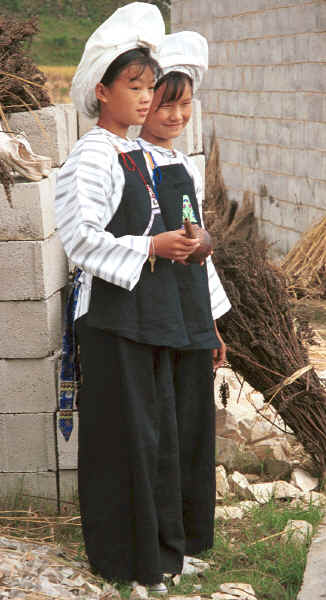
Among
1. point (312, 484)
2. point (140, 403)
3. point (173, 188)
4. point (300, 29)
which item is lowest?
point (312, 484)

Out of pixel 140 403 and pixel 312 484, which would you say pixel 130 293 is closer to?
pixel 140 403

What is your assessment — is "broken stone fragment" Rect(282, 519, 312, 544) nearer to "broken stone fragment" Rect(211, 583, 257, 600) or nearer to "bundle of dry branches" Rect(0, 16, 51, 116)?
"broken stone fragment" Rect(211, 583, 257, 600)

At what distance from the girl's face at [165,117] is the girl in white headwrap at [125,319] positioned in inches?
4.6

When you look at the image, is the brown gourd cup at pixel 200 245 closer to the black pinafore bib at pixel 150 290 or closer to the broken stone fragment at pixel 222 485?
the black pinafore bib at pixel 150 290

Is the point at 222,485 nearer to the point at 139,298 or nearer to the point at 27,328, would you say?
the point at 27,328

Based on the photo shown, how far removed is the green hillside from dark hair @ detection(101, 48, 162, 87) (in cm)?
3938

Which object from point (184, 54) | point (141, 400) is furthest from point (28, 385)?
point (184, 54)

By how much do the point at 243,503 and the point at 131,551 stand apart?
1.05 m

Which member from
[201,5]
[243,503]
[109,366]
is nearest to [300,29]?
[201,5]

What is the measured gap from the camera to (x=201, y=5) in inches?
406

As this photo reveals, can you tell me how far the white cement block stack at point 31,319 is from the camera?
11.0 feet

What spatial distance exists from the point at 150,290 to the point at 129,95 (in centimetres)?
64

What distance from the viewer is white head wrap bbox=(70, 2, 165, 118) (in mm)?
2574

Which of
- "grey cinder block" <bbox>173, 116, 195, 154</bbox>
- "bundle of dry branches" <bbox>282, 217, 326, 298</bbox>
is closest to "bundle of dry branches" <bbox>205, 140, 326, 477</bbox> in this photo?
"grey cinder block" <bbox>173, 116, 195, 154</bbox>
